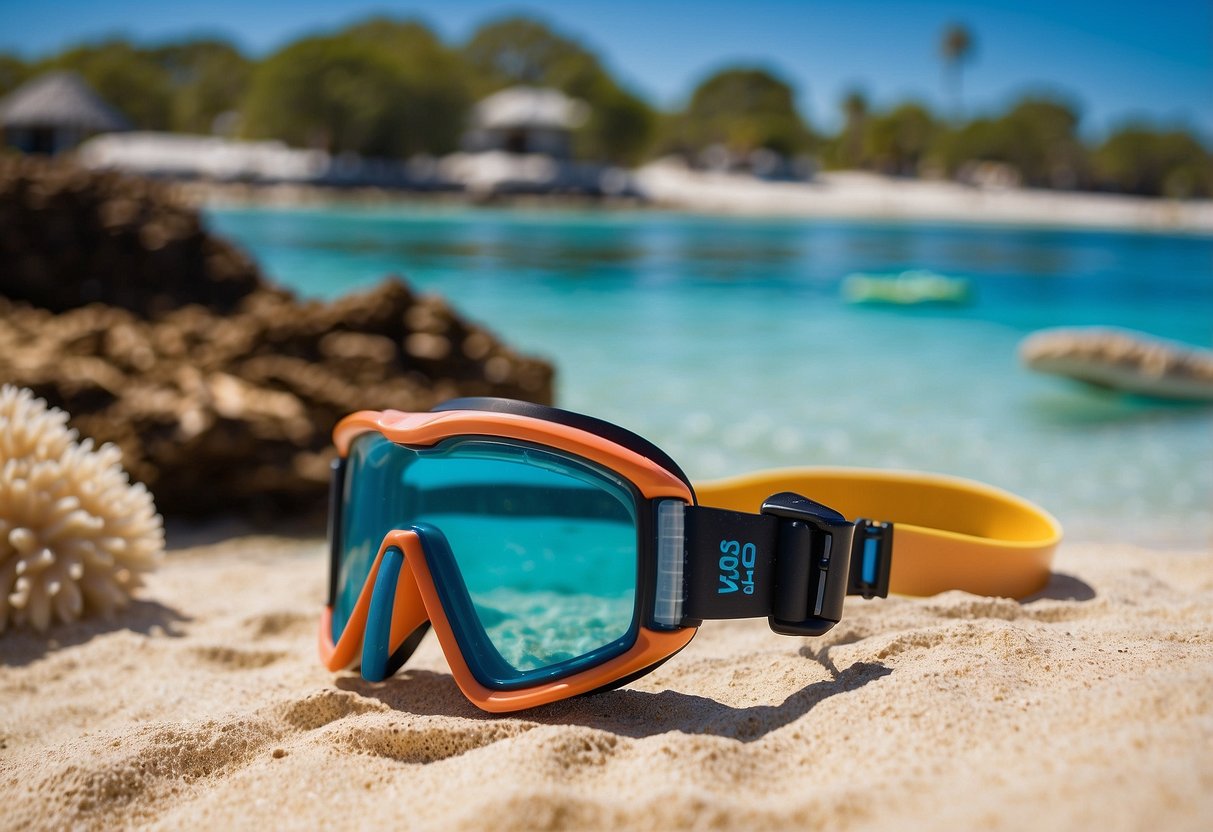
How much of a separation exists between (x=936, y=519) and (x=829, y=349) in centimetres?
702

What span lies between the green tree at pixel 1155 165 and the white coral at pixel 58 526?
222 feet

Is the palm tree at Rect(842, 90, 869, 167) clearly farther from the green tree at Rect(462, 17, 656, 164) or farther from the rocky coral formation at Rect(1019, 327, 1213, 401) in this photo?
the rocky coral formation at Rect(1019, 327, 1213, 401)

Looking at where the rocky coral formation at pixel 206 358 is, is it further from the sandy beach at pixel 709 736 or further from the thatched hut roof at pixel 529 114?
the thatched hut roof at pixel 529 114

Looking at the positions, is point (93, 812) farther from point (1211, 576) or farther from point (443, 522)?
point (1211, 576)

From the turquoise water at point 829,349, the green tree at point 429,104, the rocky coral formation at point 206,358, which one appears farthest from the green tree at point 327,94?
the rocky coral formation at point 206,358

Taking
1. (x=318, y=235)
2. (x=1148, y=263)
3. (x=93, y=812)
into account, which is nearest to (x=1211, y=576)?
(x=93, y=812)

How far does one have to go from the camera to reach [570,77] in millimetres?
60500

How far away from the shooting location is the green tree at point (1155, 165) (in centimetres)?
5825

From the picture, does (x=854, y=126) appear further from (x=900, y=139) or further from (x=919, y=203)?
(x=919, y=203)

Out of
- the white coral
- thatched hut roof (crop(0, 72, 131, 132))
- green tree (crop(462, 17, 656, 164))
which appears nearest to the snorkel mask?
the white coral

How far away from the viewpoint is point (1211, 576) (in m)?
2.40

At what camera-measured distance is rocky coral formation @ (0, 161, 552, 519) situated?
3.77m

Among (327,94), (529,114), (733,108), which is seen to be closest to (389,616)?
(327,94)

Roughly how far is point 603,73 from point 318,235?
43.2 metres
